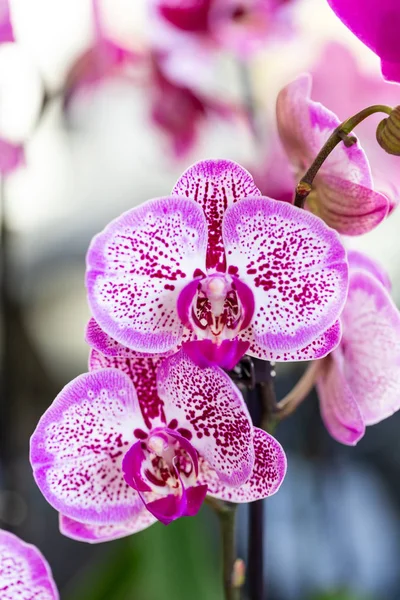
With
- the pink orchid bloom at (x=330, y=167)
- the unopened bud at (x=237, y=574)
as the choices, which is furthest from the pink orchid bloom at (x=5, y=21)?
the unopened bud at (x=237, y=574)

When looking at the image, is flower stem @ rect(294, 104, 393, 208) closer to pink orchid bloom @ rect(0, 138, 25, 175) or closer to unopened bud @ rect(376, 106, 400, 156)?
unopened bud @ rect(376, 106, 400, 156)

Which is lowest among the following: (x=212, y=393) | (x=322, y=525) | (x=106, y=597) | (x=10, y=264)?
(x=322, y=525)

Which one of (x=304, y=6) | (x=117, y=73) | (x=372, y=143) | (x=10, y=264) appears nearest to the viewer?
(x=372, y=143)

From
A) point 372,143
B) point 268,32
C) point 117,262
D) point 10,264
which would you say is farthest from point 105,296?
point 10,264

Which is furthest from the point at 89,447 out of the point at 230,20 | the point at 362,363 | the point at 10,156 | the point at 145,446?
the point at 230,20

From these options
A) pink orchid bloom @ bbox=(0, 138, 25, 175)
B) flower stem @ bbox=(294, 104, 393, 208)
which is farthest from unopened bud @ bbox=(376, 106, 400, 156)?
pink orchid bloom @ bbox=(0, 138, 25, 175)

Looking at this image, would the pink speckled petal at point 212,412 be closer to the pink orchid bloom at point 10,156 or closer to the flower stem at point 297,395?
the flower stem at point 297,395

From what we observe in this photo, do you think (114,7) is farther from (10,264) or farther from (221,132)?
(10,264)
